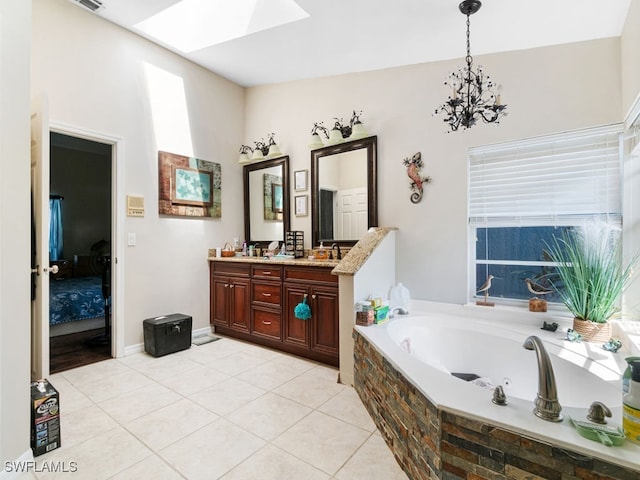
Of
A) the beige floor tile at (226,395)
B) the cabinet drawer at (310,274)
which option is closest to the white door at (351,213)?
the cabinet drawer at (310,274)

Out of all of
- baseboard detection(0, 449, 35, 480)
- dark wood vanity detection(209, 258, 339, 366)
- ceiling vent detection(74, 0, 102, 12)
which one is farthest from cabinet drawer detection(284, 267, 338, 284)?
ceiling vent detection(74, 0, 102, 12)

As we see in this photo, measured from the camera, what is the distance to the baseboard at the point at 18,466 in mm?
1513

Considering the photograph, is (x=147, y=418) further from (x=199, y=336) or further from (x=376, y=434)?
(x=199, y=336)

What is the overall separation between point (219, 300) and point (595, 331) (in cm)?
352

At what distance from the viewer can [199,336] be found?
12.5 ft

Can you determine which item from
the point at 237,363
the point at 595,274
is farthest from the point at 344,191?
the point at 595,274

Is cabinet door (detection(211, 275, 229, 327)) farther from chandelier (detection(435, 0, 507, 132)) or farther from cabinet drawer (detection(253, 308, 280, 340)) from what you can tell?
chandelier (detection(435, 0, 507, 132))

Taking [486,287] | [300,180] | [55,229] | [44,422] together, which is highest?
[300,180]

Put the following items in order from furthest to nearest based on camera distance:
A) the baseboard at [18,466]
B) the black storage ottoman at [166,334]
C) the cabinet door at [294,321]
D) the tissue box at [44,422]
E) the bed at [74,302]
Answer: the bed at [74,302]
the black storage ottoman at [166,334]
the cabinet door at [294,321]
the tissue box at [44,422]
the baseboard at [18,466]

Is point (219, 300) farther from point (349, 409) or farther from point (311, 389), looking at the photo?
point (349, 409)

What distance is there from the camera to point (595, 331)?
206 centimetres

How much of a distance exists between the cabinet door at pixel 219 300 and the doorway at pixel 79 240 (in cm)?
119

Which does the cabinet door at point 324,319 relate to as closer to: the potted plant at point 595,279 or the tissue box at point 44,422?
the potted plant at point 595,279

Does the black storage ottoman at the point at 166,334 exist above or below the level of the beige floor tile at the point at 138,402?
above
